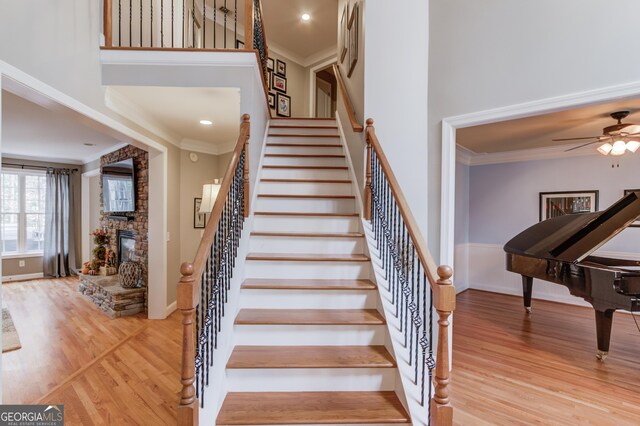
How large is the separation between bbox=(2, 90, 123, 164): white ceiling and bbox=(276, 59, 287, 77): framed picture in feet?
11.8

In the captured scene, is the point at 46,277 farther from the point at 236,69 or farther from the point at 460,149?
the point at 460,149

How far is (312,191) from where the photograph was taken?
10.4 feet

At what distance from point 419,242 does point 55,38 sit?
2.89 m

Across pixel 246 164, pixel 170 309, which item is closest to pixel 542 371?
pixel 246 164

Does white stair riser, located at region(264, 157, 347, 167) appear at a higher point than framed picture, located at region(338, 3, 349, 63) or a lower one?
lower

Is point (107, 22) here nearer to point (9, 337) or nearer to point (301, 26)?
point (9, 337)

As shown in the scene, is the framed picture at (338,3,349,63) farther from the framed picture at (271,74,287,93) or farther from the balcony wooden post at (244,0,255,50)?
the framed picture at (271,74,287,93)

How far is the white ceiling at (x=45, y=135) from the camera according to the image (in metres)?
3.26

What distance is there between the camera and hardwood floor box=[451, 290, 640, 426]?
2.09 metres

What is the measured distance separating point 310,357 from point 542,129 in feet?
12.9

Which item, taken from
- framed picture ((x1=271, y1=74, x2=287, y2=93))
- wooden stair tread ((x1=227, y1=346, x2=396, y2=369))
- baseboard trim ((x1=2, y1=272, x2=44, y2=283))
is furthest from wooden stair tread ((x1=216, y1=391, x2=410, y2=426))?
baseboard trim ((x1=2, y1=272, x2=44, y2=283))

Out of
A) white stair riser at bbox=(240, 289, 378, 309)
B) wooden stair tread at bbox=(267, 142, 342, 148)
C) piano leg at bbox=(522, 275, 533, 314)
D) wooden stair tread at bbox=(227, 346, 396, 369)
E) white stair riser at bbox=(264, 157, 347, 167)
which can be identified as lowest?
piano leg at bbox=(522, 275, 533, 314)

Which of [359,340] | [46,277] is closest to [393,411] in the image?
[359,340]

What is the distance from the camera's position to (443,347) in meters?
1.41
